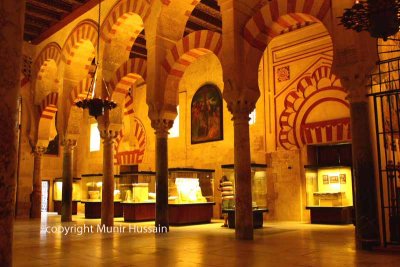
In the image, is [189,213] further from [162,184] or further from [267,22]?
[267,22]

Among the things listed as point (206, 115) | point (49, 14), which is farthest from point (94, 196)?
point (49, 14)

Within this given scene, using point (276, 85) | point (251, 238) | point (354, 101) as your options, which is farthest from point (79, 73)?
point (354, 101)

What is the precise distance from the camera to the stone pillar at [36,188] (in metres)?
13.0

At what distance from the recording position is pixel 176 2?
8.62 m

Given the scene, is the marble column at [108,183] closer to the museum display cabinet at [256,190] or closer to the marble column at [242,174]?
the museum display cabinet at [256,190]

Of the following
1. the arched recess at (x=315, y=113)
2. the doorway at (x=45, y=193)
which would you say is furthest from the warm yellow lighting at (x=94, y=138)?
the arched recess at (x=315, y=113)

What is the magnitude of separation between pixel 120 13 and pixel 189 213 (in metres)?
5.11

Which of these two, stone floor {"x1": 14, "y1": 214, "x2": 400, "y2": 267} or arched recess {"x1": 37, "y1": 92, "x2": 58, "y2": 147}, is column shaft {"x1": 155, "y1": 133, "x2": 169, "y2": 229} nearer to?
stone floor {"x1": 14, "y1": 214, "x2": 400, "y2": 267}

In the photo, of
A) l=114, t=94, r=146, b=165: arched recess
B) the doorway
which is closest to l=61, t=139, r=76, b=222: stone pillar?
l=114, t=94, r=146, b=165: arched recess

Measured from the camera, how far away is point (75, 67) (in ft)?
37.8

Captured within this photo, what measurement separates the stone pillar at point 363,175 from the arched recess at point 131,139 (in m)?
10.2

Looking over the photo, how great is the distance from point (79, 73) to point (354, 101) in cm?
834

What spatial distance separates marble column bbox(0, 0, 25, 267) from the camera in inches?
71.9

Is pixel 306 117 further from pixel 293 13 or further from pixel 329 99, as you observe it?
pixel 293 13
